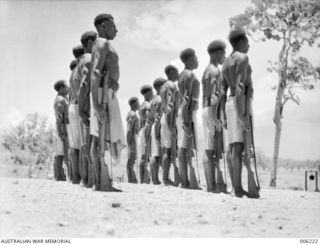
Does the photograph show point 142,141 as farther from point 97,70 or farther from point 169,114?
point 97,70

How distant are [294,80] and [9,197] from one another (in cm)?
1480

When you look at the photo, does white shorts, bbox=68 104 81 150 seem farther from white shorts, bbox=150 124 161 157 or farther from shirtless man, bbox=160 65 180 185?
white shorts, bbox=150 124 161 157

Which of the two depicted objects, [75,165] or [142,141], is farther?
[142,141]

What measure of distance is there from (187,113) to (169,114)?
0.96m

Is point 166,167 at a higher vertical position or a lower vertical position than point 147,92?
lower

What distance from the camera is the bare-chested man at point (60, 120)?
1171 cm

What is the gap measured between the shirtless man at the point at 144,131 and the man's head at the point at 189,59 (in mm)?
4220

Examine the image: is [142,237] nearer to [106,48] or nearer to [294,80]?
[106,48]

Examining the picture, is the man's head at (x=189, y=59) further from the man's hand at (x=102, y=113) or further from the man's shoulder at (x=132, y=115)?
the man's shoulder at (x=132, y=115)

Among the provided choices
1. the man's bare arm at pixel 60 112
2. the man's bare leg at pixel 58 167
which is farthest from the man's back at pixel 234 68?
the man's bare leg at pixel 58 167

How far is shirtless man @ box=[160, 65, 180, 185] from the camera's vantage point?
10.7 meters

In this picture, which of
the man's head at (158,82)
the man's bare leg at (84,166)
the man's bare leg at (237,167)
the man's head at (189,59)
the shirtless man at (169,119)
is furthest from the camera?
the man's head at (158,82)

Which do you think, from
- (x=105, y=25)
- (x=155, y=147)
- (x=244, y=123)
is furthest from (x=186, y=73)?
(x=155, y=147)

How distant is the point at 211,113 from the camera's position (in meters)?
9.06
